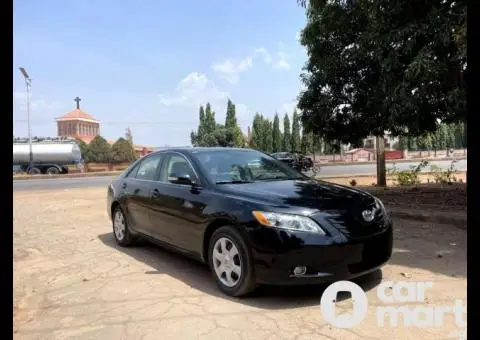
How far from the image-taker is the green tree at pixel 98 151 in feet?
153

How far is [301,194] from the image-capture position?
4391mm

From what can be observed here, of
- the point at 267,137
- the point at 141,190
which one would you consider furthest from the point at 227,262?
the point at 267,137

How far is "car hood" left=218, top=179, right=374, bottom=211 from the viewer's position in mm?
4129

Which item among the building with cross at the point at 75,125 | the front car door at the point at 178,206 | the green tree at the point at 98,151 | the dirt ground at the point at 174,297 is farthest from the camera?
the building with cross at the point at 75,125

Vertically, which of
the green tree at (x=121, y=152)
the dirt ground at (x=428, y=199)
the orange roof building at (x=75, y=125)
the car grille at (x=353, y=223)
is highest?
the orange roof building at (x=75, y=125)

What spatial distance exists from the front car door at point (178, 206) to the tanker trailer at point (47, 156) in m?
→ 36.2

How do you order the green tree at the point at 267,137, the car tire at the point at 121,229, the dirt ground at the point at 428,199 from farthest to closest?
the green tree at the point at 267,137 < the dirt ground at the point at 428,199 < the car tire at the point at 121,229

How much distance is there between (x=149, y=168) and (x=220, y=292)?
7.82 feet

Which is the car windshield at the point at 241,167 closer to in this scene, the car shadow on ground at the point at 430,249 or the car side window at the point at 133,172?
the car side window at the point at 133,172

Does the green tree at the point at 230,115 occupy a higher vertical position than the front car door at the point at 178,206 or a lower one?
higher

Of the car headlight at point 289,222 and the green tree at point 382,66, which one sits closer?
the car headlight at point 289,222

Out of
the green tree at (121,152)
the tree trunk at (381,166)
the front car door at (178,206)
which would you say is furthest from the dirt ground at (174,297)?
the green tree at (121,152)

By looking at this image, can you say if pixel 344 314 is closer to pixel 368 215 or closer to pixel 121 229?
pixel 368 215

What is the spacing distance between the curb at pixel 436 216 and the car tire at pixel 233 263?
4452mm
